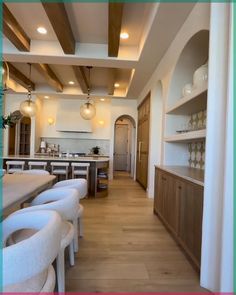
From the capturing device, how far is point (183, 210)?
259cm

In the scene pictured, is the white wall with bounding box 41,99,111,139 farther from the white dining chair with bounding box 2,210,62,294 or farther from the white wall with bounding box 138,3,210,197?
the white dining chair with bounding box 2,210,62,294

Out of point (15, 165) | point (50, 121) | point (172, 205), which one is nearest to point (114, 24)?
point (172, 205)

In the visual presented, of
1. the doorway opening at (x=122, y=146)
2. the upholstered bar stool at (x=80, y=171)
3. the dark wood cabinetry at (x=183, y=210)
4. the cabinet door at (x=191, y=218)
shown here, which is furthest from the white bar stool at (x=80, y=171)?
the doorway opening at (x=122, y=146)

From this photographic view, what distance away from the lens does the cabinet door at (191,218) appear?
2150 mm

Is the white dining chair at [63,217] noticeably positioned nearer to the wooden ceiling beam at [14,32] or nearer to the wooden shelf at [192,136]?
the wooden shelf at [192,136]

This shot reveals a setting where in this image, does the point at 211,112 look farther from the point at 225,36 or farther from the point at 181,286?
the point at 181,286

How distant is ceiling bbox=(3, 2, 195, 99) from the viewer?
3.05m

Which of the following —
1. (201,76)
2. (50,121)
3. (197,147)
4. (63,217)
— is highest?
(50,121)

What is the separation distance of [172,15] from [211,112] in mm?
1590

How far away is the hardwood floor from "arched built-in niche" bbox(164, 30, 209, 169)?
3.89 feet

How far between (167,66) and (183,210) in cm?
247

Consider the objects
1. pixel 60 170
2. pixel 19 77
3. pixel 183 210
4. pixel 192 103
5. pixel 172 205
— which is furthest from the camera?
pixel 19 77

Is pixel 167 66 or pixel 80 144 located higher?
pixel 167 66

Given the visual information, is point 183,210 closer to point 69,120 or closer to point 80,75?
point 80,75
